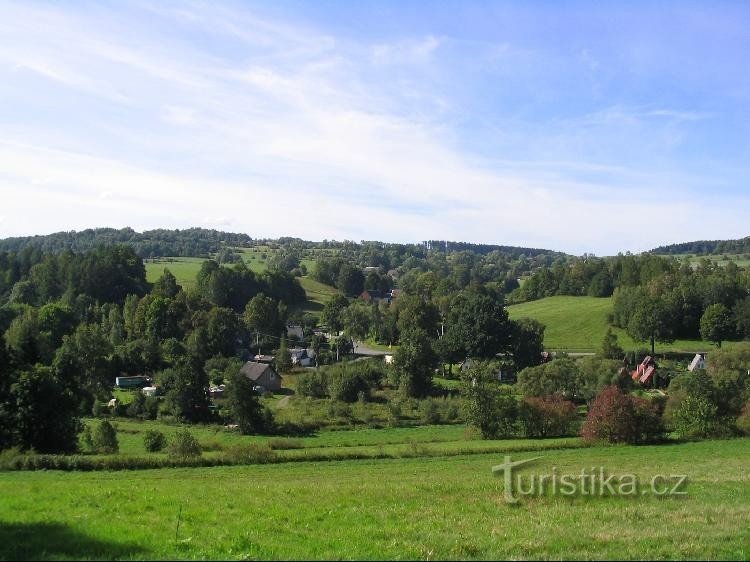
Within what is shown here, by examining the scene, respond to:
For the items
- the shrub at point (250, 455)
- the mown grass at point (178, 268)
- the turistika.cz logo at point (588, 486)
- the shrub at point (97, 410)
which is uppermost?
the mown grass at point (178, 268)

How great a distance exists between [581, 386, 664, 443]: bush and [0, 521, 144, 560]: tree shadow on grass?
32602 mm

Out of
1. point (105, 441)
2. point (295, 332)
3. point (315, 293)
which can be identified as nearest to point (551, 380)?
point (105, 441)

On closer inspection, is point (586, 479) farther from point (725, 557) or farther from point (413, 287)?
point (413, 287)

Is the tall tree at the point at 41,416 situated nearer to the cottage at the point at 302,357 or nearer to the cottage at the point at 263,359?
the cottage at the point at 263,359

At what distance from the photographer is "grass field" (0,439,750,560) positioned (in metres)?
10.5

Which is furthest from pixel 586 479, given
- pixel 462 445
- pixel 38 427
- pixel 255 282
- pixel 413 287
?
pixel 413 287

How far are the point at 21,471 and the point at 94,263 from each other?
6901 centimetres

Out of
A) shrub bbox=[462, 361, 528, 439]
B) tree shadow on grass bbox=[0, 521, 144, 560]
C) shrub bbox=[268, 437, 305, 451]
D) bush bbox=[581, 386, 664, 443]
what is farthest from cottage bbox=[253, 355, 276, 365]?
tree shadow on grass bbox=[0, 521, 144, 560]

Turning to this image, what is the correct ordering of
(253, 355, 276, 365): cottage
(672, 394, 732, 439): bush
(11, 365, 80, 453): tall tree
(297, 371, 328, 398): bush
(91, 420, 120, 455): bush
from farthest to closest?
(253, 355, 276, 365): cottage, (297, 371, 328, 398): bush, (672, 394, 732, 439): bush, (91, 420, 120, 455): bush, (11, 365, 80, 453): tall tree

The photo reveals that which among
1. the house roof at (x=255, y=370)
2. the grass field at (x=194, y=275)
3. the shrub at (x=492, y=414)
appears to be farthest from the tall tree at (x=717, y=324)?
the grass field at (x=194, y=275)

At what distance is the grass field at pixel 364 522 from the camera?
10547 mm

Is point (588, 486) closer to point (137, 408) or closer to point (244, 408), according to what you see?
point (244, 408)

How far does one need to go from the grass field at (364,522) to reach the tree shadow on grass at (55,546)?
0.02 metres

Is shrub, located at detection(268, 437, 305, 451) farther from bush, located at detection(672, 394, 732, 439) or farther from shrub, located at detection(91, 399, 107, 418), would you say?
bush, located at detection(672, 394, 732, 439)
